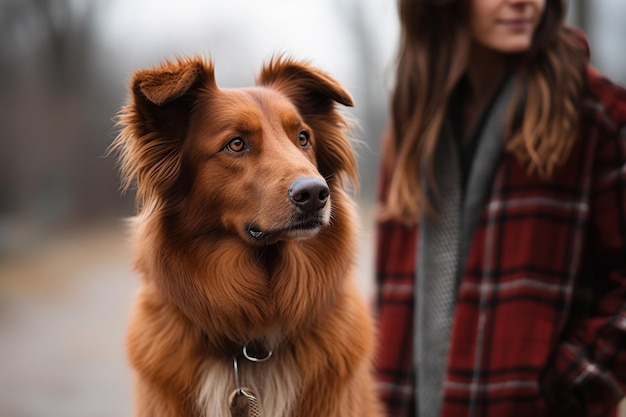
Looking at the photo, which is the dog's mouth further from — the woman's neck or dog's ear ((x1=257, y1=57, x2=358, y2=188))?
the woman's neck

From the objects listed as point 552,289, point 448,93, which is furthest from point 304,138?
point 552,289

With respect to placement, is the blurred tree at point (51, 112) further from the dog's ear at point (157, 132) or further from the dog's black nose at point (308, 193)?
the dog's black nose at point (308, 193)

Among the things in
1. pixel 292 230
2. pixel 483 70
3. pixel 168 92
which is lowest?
pixel 292 230

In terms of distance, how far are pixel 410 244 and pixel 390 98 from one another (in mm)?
783

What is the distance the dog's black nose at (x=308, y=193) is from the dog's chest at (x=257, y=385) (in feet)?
2.16

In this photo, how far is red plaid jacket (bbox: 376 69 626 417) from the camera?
3055 millimetres

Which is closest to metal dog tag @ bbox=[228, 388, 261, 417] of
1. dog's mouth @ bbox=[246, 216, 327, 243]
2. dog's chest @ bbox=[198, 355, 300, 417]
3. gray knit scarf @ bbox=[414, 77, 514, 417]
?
dog's chest @ bbox=[198, 355, 300, 417]

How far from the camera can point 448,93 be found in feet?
11.4

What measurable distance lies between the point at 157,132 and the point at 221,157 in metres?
0.28

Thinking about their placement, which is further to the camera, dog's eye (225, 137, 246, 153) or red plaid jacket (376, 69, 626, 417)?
red plaid jacket (376, 69, 626, 417)

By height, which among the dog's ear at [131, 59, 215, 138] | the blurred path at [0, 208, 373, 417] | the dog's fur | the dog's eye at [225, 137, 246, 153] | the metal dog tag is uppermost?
the dog's ear at [131, 59, 215, 138]

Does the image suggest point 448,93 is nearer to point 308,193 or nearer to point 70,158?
point 308,193

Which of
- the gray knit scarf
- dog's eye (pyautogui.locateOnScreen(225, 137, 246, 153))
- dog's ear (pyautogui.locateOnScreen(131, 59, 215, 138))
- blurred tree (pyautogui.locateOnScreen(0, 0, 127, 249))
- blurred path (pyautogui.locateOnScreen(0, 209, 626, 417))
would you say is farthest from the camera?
blurred tree (pyautogui.locateOnScreen(0, 0, 127, 249))

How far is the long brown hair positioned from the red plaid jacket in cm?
11
